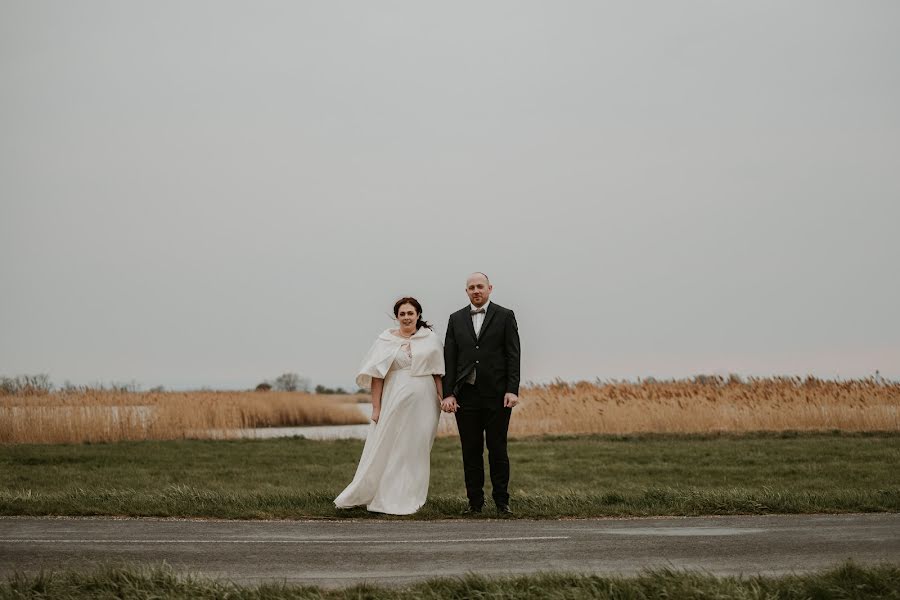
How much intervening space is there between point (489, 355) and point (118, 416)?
18355mm

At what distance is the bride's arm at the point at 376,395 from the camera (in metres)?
11.0

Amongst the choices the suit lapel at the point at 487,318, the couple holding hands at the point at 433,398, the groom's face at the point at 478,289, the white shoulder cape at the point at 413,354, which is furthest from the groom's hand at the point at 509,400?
the groom's face at the point at 478,289

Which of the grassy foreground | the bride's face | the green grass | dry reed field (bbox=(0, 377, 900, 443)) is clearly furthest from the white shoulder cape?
dry reed field (bbox=(0, 377, 900, 443))

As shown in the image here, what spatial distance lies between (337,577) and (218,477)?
13.0m

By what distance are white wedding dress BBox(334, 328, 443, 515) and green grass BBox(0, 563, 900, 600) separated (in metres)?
4.23

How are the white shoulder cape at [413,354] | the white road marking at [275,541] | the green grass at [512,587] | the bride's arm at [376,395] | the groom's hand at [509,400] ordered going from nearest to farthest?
the green grass at [512,587] → the white road marking at [275,541] → the groom's hand at [509,400] → the white shoulder cape at [413,354] → the bride's arm at [376,395]

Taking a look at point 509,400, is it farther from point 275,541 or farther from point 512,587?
point 512,587

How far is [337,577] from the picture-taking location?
6832 mm

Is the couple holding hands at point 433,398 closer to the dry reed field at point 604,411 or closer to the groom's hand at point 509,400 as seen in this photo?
the groom's hand at point 509,400

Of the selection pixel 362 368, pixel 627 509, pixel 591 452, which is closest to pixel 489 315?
pixel 362 368

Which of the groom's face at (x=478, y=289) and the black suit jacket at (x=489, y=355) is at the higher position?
the groom's face at (x=478, y=289)

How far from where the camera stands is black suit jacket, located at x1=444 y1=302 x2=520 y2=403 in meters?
10.5

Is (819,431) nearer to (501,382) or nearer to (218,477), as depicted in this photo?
(218,477)

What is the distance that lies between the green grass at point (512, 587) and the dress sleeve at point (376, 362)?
4582mm
